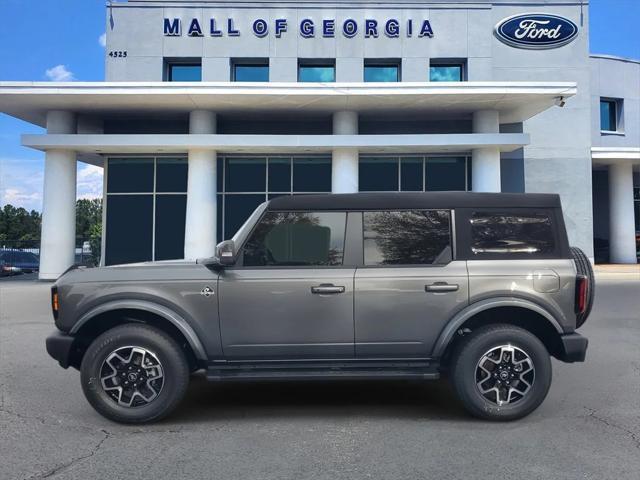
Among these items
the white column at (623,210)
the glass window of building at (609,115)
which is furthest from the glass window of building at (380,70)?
the glass window of building at (609,115)

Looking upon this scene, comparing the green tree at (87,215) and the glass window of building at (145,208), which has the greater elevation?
the green tree at (87,215)

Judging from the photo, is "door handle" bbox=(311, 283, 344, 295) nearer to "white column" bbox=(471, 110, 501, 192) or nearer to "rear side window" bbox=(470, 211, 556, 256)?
"rear side window" bbox=(470, 211, 556, 256)

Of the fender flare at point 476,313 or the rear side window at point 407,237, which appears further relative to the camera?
the rear side window at point 407,237

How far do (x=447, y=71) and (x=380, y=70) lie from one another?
2.86m

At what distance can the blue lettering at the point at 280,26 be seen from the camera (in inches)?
865

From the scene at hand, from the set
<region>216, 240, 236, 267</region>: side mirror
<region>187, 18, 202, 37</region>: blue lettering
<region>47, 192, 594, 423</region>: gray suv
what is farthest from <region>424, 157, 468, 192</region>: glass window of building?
<region>216, 240, 236, 267</region>: side mirror

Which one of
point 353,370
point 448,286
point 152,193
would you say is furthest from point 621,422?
point 152,193

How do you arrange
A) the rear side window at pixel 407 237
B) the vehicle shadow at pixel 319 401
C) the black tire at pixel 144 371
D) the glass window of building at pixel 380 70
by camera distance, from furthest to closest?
the glass window of building at pixel 380 70 < the vehicle shadow at pixel 319 401 < the rear side window at pixel 407 237 < the black tire at pixel 144 371

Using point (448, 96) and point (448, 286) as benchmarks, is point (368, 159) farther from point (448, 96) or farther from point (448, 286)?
point (448, 286)

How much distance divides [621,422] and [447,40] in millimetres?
20186

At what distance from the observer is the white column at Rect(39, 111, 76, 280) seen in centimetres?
1867

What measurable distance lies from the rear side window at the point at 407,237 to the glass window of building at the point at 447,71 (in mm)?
19166

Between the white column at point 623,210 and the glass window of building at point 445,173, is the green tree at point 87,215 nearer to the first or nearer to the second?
the glass window of building at point 445,173

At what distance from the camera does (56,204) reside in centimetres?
1880
